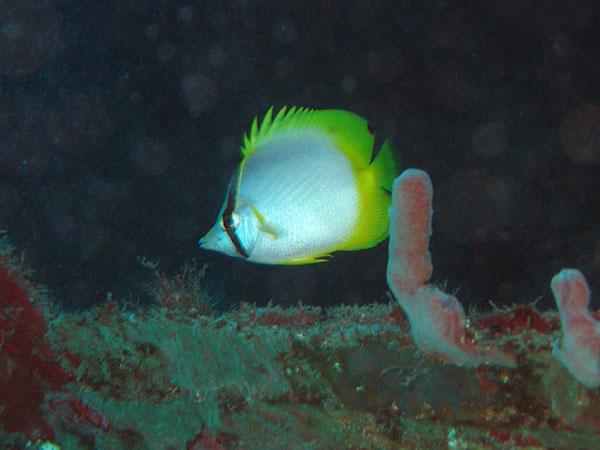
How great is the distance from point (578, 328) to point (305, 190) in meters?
0.99

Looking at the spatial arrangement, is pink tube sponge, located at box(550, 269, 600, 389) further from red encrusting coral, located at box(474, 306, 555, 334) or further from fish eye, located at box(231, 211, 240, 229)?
fish eye, located at box(231, 211, 240, 229)

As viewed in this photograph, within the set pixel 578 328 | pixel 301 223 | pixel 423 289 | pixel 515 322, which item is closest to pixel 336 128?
pixel 301 223

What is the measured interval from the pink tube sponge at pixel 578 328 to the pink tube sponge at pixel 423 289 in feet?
0.75

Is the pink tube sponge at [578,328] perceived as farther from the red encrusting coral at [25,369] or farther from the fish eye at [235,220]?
the red encrusting coral at [25,369]

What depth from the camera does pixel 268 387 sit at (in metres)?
1.97

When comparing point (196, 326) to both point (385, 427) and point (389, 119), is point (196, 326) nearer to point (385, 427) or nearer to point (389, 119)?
point (385, 427)

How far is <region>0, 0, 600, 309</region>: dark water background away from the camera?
31.9 feet

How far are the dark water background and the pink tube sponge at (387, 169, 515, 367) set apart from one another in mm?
3613

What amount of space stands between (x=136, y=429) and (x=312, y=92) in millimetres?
12530

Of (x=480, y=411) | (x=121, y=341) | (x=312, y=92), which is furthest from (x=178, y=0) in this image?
(x=480, y=411)

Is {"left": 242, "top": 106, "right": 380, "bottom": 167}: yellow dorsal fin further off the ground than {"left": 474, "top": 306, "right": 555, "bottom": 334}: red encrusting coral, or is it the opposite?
{"left": 242, "top": 106, "right": 380, "bottom": 167}: yellow dorsal fin

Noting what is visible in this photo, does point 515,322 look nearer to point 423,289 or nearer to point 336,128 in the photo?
point 423,289

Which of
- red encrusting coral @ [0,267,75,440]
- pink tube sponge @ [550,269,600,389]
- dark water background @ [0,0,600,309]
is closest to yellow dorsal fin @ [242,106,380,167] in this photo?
pink tube sponge @ [550,269,600,389]

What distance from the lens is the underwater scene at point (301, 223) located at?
1507mm
